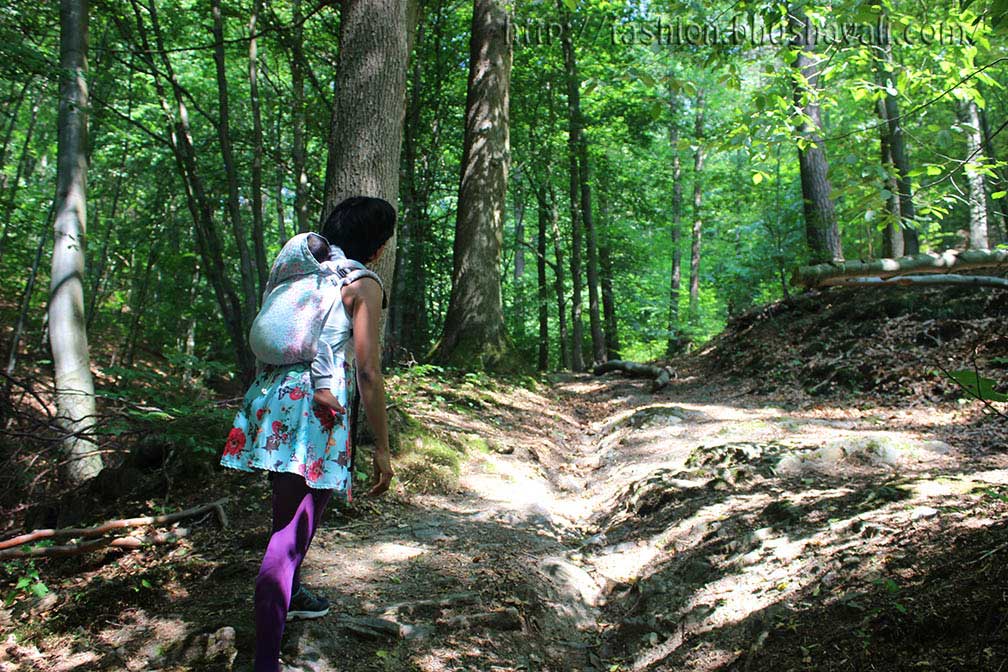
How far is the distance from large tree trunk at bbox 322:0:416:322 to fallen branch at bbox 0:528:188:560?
2308mm

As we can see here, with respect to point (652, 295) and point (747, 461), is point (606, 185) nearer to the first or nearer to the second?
point (652, 295)

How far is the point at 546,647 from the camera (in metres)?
2.80

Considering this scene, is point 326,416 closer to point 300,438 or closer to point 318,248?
point 300,438

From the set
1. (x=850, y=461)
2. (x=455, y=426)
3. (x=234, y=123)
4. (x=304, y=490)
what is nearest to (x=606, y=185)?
(x=234, y=123)

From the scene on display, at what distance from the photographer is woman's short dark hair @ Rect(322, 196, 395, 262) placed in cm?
247

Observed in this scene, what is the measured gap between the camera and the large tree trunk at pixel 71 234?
19.4ft

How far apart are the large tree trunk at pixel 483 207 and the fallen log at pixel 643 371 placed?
271cm

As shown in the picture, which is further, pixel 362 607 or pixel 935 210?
pixel 935 210

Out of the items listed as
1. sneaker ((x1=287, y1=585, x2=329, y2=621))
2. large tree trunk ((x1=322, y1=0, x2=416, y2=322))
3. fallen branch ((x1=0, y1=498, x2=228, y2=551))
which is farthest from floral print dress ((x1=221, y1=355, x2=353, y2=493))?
large tree trunk ((x1=322, y1=0, x2=416, y2=322))

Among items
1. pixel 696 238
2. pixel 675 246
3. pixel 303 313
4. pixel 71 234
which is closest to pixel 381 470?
pixel 303 313

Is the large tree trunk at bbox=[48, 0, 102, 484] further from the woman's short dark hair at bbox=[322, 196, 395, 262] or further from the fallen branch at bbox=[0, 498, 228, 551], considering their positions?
the woman's short dark hair at bbox=[322, 196, 395, 262]

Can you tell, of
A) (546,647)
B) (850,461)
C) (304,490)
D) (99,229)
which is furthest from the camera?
(99,229)

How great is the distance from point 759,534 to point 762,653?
1.06m

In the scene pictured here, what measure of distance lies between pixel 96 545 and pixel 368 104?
3.46m
